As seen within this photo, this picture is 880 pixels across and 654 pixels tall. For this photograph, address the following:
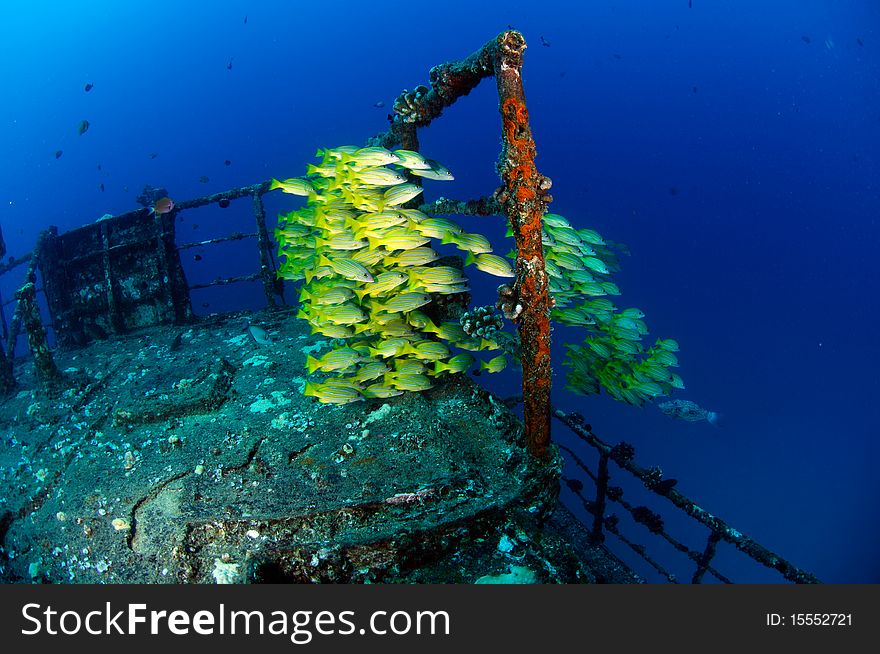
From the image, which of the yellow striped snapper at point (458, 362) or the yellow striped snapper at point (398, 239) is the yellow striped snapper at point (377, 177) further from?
the yellow striped snapper at point (458, 362)

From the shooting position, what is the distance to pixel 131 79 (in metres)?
88.4

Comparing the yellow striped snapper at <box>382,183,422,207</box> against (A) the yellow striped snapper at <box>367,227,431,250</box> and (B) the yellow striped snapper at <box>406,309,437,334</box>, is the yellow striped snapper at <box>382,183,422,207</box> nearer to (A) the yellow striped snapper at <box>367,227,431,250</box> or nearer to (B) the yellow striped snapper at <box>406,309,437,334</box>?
(A) the yellow striped snapper at <box>367,227,431,250</box>

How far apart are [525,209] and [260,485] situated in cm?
269

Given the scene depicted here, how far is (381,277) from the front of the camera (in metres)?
3.60

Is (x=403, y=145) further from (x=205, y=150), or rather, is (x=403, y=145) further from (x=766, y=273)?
(x=205, y=150)

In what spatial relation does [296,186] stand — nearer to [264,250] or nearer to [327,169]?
[327,169]

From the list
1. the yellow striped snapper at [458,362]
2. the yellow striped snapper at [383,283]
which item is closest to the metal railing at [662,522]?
the yellow striped snapper at [458,362]

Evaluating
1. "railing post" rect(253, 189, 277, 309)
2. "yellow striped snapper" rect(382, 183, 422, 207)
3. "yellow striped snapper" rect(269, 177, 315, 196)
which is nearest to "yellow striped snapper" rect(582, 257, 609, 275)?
"yellow striped snapper" rect(382, 183, 422, 207)

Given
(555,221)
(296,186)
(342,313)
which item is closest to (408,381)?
(342,313)

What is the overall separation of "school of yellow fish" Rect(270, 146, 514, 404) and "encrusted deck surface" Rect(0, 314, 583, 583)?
0.36 meters

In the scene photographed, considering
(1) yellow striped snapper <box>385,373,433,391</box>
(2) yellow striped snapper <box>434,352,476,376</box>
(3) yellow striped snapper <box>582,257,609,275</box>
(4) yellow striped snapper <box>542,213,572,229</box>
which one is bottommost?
(1) yellow striped snapper <box>385,373,433,391</box>

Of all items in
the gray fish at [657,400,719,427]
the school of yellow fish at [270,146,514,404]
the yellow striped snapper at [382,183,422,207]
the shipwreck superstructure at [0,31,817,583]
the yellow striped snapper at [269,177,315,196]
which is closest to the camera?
the shipwreck superstructure at [0,31,817,583]

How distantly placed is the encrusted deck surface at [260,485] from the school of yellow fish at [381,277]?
1.17 feet

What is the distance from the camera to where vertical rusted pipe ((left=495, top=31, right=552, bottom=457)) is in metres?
2.75
